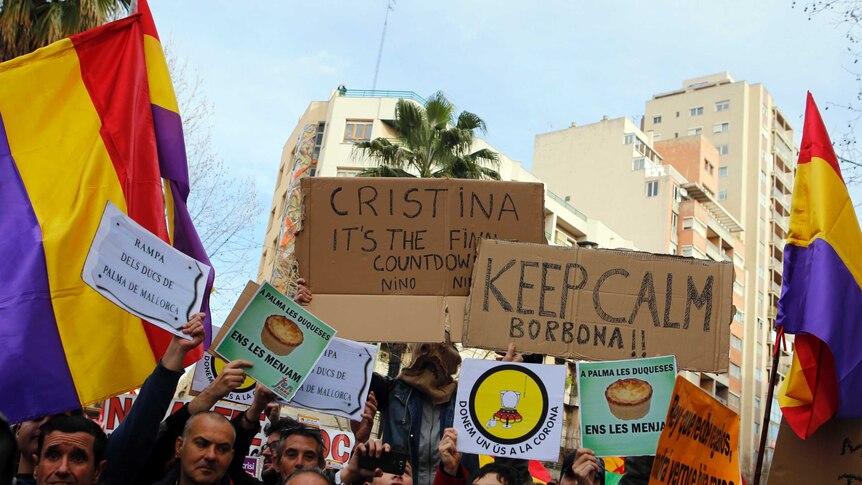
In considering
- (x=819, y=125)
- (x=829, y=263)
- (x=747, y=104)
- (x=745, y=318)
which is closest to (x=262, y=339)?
(x=829, y=263)

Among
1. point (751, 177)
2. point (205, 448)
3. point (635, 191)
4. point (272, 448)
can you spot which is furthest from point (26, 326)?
point (751, 177)

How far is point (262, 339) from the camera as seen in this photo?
4750mm

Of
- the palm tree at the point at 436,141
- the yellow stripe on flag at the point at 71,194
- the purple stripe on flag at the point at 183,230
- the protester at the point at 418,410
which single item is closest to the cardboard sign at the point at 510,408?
the protester at the point at 418,410

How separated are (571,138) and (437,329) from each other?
182ft

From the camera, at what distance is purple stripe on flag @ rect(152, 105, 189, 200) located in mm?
6035

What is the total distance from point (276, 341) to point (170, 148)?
1.82m

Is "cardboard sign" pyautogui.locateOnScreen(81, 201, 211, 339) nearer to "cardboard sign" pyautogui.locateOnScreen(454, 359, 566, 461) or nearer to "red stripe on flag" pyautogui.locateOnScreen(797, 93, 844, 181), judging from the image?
"cardboard sign" pyautogui.locateOnScreen(454, 359, 566, 461)

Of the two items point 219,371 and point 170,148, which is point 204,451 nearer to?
point 219,371

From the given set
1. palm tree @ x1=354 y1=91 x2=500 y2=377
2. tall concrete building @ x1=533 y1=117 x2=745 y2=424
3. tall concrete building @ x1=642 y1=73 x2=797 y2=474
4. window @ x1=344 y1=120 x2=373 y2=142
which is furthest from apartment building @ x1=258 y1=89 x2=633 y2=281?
tall concrete building @ x1=642 y1=73 x2=797 y2=474

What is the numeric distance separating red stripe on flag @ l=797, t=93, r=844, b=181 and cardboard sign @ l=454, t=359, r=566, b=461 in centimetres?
221

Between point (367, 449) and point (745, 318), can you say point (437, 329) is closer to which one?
point (367, 449)

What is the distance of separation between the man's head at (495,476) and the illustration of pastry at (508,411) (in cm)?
35

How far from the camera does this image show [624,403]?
476cm

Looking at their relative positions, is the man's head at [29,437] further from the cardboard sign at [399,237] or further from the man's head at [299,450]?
the cardboard sign at [399,237]
